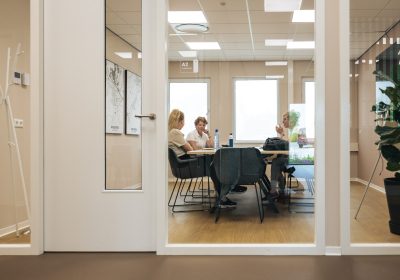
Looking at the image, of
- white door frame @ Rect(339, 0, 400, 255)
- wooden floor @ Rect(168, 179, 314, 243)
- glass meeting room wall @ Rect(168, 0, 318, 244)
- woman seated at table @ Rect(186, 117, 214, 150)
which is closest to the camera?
white door frame @ Rect(339, 0, 400, 255)

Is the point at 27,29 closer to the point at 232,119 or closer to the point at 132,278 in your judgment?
the point at 232,119

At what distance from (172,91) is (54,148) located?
1534mm

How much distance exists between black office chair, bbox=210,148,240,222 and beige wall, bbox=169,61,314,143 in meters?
0.25

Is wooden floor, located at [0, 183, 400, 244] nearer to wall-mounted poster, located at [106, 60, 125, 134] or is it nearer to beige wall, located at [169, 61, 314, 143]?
beige wall, located at [169, 61, 314, 143]

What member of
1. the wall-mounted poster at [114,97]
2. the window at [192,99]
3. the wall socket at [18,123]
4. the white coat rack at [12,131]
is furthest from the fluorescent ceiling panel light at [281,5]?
the wall socket at [18,123]

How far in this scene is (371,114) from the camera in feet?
10.6

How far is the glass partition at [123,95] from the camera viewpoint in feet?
9.29

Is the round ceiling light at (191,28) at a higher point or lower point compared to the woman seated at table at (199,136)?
higher

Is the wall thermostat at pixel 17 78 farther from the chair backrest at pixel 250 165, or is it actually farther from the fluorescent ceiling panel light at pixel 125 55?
the chair backrest at pixel 250 165

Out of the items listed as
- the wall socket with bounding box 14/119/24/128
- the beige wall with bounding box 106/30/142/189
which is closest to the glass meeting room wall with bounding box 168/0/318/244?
the beige wall with bounding box 106/30/142/189

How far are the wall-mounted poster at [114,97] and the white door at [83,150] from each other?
0.06 metres

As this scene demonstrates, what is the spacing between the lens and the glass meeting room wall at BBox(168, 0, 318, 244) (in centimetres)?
368

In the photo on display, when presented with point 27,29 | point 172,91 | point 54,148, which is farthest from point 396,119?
point 27,29

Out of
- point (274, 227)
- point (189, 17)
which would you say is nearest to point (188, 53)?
point (189, 17)
